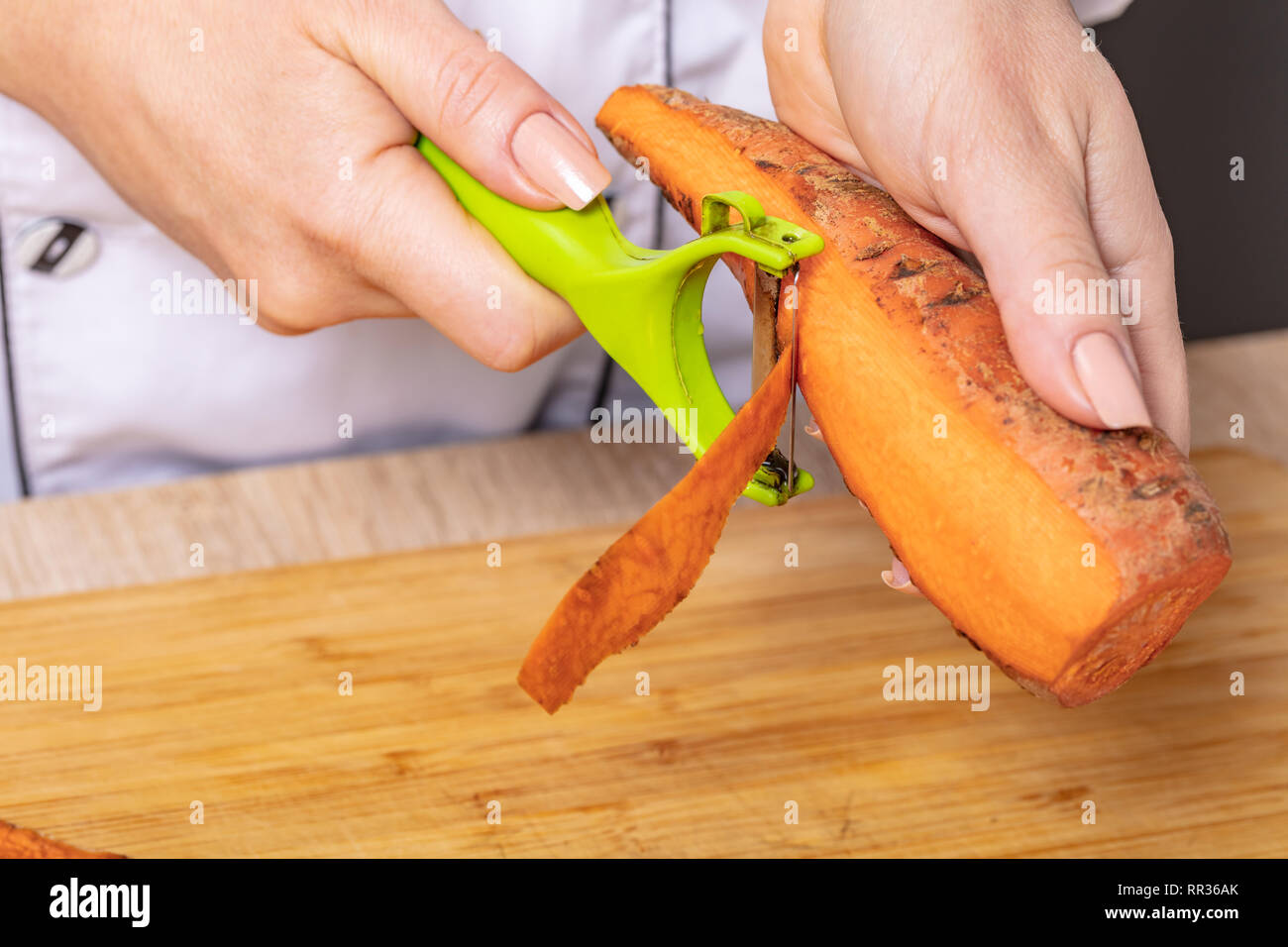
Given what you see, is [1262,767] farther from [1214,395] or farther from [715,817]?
[1214,395]

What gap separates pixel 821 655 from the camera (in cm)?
92

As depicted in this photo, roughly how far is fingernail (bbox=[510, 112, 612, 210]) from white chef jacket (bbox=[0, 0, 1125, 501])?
28cm

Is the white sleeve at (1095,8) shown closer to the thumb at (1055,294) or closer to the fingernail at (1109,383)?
the thumb at (1055,294)

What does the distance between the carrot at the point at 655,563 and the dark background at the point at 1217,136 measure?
1395 millimetres

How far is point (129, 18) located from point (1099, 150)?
24.7 inches

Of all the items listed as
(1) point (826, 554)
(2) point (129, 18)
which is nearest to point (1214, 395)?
(1) point (826, 554)

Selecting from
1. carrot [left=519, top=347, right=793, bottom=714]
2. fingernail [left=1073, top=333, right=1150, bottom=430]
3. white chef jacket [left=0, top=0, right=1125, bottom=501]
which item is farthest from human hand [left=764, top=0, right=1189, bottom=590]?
white chef jacket [left=0, top=0, right=1125, bottom=501]

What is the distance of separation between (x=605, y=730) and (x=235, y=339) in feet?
1.66

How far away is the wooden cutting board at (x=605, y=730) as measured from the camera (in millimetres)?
794

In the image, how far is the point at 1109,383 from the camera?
61 centimetres

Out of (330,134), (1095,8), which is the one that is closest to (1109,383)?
(330,134)

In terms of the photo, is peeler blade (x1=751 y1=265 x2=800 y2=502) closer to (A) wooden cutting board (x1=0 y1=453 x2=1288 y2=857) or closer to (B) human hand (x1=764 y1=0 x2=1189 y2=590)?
(B) human hand (x1=764 y1=0 x2=1189 y2=590)

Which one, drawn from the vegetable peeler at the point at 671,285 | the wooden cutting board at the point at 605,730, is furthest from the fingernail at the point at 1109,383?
the wooden cutting board at the point at 605,730
